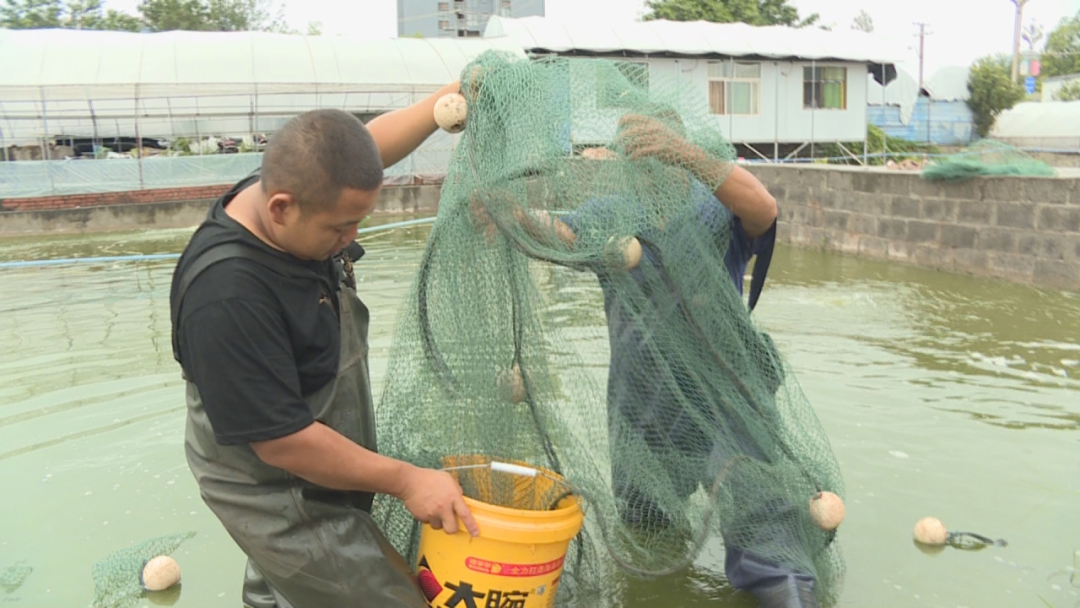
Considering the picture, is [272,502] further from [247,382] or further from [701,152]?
[701,152]

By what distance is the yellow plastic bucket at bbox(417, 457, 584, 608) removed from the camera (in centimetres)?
248

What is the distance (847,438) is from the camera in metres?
4.98

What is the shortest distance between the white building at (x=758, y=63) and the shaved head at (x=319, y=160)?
2349cm

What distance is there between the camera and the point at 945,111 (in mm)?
38406

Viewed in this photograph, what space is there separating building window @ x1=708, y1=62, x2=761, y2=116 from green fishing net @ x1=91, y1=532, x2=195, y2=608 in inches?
968

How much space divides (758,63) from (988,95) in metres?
16.2

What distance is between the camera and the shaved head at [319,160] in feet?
6.92

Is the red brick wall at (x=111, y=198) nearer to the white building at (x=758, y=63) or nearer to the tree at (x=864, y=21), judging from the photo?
the white building at (x=758, y=63)

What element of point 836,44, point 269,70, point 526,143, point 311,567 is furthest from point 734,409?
point 836,44

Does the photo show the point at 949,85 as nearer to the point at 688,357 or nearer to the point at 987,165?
the point at 987,165

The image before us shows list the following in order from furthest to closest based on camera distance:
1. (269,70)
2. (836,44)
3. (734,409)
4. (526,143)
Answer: (836,44), (269,70), (734,409), (526,143)

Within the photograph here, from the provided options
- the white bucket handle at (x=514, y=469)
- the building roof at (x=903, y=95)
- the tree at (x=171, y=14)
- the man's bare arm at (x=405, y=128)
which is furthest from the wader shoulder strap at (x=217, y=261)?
the tree at (x=171, y=14)

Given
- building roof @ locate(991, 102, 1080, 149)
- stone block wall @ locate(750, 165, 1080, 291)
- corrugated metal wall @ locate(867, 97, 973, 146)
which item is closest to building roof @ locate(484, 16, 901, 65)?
corrugated metal wall @ locate(867, 97, 973, 146)

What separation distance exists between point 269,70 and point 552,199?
23079mm
